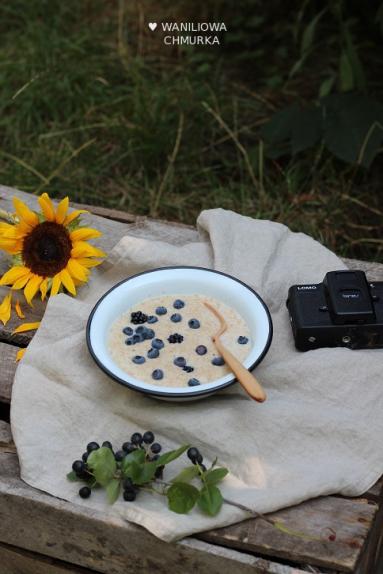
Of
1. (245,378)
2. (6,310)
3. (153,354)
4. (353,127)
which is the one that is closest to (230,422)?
(245,378)

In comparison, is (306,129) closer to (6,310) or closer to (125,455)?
(6,310)

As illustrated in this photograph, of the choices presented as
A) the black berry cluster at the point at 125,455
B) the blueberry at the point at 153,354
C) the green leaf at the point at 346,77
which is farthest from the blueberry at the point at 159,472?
the green leaf at the point at 346,77

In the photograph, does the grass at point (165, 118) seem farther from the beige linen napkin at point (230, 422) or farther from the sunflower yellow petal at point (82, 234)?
the beige linen napkin at point (230, 422)

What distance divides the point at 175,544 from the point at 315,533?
0.22 meters

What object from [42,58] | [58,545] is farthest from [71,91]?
[58,545]

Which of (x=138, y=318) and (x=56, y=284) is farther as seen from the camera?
(x=56, y=284)

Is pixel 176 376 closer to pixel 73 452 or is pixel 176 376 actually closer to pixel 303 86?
pixel 73 452

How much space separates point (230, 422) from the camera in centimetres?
147

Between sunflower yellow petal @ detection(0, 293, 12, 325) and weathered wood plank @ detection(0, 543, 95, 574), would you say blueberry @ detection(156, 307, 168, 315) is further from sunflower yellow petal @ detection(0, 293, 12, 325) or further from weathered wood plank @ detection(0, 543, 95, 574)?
weathered wood plank @ detection(0, 543, 95, 574)

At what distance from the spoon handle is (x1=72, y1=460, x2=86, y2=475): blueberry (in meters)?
0.29

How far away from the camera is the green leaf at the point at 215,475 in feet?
4.52

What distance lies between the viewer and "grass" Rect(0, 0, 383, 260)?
268 cm

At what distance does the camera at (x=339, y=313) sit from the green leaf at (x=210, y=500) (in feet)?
1.18

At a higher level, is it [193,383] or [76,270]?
[76,270]
